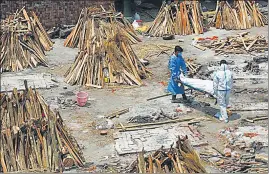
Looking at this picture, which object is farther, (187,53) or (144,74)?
(187,53)

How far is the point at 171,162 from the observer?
32.6 ft

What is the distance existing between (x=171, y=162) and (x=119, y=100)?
16.7 ft

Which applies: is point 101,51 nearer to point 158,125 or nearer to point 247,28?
point 158,125

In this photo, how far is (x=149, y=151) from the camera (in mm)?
11578

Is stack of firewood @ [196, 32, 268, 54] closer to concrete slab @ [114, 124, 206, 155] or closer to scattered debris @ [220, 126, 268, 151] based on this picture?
scattered debris @ [220, 126, 268, 151]

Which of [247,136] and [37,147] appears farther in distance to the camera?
[247,136]

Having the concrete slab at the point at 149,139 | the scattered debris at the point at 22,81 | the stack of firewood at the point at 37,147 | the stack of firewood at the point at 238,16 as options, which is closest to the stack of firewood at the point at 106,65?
the scattered debris at the point at 22,81

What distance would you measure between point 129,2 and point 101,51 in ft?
26.5

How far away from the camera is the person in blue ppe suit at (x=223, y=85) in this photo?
1298 centimetres

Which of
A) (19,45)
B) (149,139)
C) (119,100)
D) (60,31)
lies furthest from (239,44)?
(149,139)

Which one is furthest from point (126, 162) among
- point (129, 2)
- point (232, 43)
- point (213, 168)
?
point (129, 2)

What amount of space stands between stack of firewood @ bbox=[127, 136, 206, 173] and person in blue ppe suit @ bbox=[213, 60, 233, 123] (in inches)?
123

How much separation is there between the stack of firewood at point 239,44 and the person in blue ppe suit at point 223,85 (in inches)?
223

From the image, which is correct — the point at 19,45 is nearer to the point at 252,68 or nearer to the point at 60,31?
the point at 60,31
